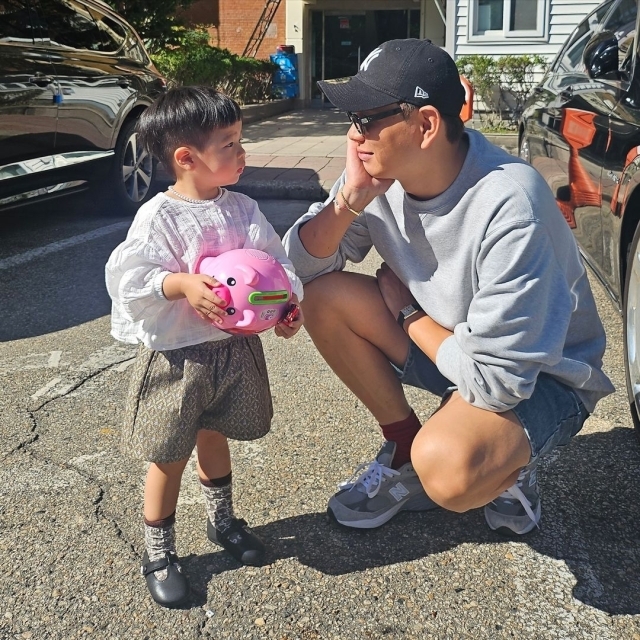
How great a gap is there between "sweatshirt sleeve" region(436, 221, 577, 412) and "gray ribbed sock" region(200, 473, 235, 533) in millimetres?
748

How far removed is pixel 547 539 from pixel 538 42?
1275 cm

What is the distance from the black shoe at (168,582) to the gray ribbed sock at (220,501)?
0.18 m

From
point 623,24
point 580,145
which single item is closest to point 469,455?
point 580,145

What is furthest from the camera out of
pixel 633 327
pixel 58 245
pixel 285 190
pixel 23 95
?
pixel 285 190

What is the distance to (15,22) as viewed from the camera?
17.6 ft

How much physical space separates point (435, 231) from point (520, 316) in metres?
0.37

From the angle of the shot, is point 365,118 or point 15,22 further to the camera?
point 15,22

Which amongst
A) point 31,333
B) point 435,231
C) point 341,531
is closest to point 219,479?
point 341,531

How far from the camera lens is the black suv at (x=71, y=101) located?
17.0 feet

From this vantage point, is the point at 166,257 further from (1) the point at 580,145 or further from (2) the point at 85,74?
(2) the point at 85,74

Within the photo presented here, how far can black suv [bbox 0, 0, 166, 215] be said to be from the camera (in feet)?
17.0

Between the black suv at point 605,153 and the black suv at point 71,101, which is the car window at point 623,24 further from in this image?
the black suv at point 71,101

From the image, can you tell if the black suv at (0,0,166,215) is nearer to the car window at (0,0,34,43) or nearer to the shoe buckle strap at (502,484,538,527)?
the car window at (0,0,34,43)

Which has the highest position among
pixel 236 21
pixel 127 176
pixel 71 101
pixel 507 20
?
pixel 236 21
